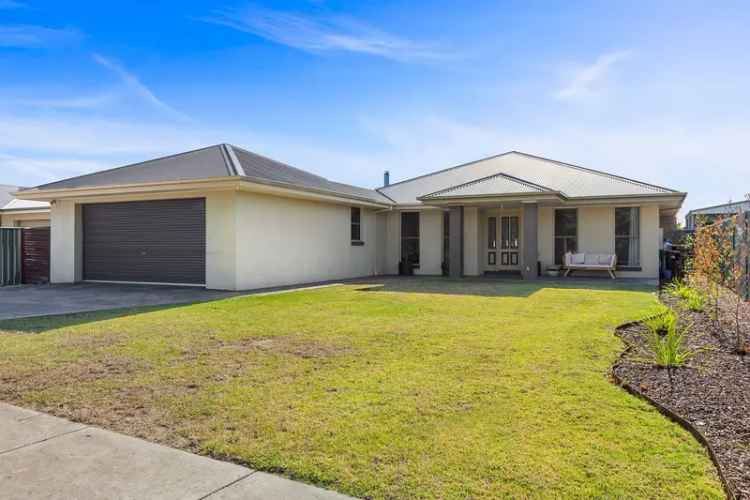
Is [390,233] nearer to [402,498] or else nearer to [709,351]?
[709,351]

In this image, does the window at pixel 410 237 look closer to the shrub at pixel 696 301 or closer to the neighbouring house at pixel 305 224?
the neighbouring house at pixel 305 224

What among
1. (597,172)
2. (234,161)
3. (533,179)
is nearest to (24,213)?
(234,161)

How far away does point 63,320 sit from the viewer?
8.88 m

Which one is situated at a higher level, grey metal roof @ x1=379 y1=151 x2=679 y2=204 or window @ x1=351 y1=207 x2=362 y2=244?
grey metal roof @ x1=379 y1=151 x2=679 y2=204

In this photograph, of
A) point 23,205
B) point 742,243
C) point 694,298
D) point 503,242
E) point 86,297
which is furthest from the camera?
point 23,205

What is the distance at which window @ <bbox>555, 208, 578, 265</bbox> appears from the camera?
1864 centimetres

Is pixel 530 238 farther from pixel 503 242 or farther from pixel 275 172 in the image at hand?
pixel 275 172

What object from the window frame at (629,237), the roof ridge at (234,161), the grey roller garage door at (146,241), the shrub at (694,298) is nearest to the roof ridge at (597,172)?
the window frame at (629,237)

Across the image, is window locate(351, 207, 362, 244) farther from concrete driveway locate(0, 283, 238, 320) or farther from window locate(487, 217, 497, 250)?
concrete driveway locate(0, 283, 238, 320)

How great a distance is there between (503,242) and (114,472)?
18.7 metres

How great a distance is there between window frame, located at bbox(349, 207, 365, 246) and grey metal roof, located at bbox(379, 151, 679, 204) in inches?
78.0

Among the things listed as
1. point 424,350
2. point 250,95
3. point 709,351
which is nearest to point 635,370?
point 709,351

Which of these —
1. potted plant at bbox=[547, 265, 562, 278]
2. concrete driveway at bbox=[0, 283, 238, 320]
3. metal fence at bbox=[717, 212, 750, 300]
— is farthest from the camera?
potted plant at bbox=[547, 265, 562, 278]

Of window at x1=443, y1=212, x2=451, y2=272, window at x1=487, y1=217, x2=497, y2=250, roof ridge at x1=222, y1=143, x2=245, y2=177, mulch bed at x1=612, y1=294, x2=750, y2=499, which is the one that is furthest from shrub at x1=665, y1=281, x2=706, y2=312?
roof ridge at x1=222, y1=143, x2=245, y2=177
